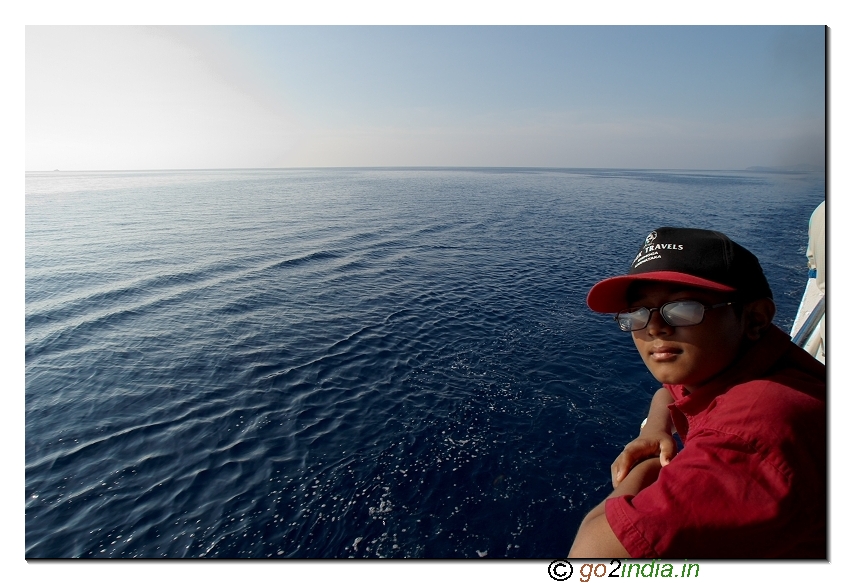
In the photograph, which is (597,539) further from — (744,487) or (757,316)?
(757,316)

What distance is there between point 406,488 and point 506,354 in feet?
21.2

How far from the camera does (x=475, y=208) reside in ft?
178

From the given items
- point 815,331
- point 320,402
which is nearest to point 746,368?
point 815,331

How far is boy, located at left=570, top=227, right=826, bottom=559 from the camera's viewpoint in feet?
5.84

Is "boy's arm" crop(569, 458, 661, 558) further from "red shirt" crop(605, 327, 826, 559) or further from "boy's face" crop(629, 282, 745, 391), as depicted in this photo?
"boy's face" crop(629, 282, 745, 391)

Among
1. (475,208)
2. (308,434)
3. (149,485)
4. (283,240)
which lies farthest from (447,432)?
(475,208)

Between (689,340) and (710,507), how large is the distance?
2.93ft

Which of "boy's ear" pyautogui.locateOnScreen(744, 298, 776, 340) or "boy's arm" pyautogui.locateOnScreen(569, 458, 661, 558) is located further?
"boy's ear" pyautogui.locateOnScreen(744, 298, 776, 340)

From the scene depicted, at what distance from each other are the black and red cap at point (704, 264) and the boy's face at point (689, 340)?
0.13 m

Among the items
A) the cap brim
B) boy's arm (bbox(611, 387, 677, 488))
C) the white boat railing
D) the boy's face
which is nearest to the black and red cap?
the cap brim

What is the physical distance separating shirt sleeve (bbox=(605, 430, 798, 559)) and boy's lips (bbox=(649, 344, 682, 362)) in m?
0.60

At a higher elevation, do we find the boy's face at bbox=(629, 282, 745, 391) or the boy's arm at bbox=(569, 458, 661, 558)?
the boy's face at bbox=(629, 282, 745, 391)

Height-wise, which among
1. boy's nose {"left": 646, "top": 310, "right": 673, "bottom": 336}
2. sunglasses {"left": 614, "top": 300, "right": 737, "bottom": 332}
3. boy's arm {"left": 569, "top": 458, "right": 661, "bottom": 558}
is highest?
sunglasses {"left": 614, "top": 300, "right": 737, "bottom": 332}
